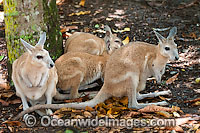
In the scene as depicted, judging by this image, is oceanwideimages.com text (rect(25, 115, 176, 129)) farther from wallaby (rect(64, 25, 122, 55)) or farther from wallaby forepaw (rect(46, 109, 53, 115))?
wallaby (rect(64, 25, 122, 55))

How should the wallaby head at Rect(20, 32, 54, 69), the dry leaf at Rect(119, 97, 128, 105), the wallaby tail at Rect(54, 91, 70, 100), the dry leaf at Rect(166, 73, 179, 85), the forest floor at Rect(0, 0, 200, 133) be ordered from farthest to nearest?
the dry leaf at Rect(166, 73, 179, 85), the wallaby tail at Rect(54, 91, 70, 100), the dry leaf at Rect(119, 97, 128, 105), the forest floor at Rect(0, 0, 200, 133), the wallaby head at Rect(20, 32, 54, 69)

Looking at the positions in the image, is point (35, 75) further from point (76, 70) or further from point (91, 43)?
point (91, 43)

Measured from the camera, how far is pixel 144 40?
795cm

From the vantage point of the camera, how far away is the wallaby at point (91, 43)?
7.03m

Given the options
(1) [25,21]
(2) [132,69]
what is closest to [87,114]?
(2) [132,69]

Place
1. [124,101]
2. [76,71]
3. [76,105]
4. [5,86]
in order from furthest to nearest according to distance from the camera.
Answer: [5,86], [76,71], [124,101], [76,105]

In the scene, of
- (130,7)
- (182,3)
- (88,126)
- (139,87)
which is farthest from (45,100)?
(182,3)

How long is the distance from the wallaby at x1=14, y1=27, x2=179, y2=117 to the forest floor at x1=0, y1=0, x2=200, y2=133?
198 millimetres

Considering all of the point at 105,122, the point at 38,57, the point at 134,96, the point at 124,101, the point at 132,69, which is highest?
the point at 38,57

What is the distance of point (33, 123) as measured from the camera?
4.94m

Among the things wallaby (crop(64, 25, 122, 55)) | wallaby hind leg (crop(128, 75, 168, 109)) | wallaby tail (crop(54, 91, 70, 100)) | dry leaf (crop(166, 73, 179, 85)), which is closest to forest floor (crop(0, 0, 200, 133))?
dry leaf (crop(166, 73, 179, 85))

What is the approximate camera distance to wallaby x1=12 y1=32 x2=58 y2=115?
15.8 feet

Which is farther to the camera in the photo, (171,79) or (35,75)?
(171,79)

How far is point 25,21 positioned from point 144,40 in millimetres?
3321
